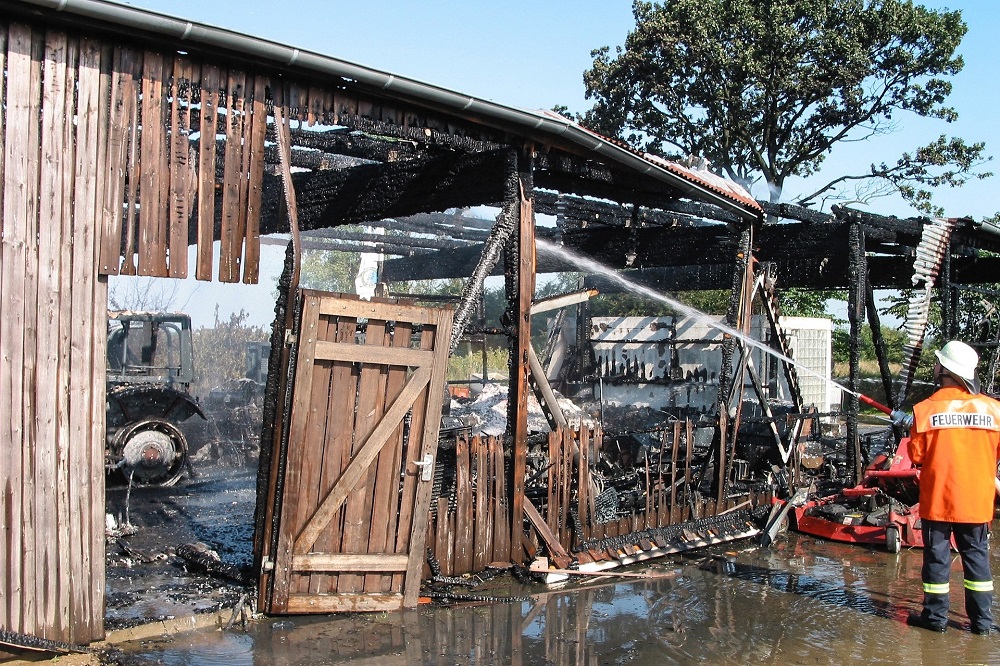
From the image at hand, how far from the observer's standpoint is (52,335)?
16.3 feet

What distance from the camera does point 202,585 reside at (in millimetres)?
6418

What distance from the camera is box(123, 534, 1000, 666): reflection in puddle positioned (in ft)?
17.7

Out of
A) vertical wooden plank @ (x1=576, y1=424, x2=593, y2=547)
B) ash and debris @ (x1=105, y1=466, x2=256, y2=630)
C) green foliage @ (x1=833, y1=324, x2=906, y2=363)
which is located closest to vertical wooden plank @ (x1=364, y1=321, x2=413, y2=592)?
ash and debris @ (x1=105, y1=466, x2=256, y2=630)

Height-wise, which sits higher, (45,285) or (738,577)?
(45,285)

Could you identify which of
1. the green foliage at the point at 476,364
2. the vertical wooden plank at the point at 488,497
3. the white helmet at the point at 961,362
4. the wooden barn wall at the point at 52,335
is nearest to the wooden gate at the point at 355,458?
the vertical wooden plank at the point at 488,497

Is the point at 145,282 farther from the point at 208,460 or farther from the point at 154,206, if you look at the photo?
the point at 154,206

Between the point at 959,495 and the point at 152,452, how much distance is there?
9.02 metres

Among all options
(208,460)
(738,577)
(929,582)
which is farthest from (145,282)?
(929,582)

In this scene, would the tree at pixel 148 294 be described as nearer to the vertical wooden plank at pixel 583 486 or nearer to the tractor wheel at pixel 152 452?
the tractor wheel at pixel 152 452

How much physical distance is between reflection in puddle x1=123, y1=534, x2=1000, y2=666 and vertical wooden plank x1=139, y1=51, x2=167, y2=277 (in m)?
2.43

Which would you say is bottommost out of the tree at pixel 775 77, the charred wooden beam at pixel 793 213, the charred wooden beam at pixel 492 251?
the charred wooden beam at pixel 492 251

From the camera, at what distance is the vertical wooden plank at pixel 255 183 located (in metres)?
5.71

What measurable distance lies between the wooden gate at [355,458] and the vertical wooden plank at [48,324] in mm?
1344

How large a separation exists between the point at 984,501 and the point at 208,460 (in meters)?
10.4
